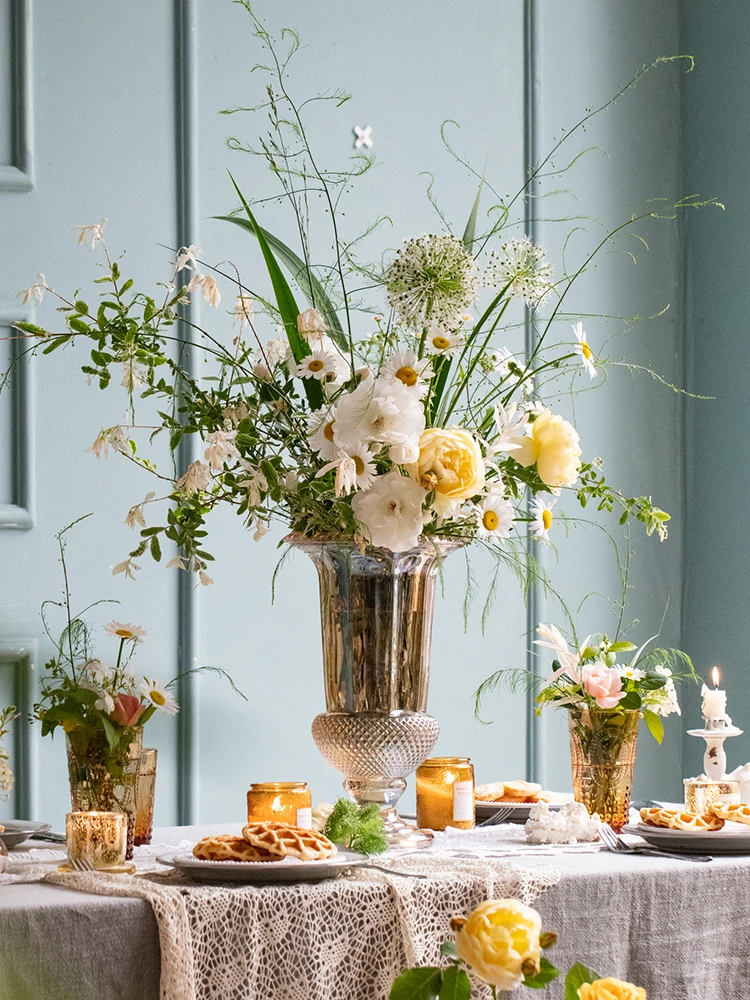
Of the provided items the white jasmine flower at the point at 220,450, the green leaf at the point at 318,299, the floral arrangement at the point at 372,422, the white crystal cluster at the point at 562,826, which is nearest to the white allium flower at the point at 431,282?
the floral arrangement at the point at 372,422

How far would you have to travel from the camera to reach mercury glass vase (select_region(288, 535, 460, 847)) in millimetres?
1423

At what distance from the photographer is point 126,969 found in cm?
105

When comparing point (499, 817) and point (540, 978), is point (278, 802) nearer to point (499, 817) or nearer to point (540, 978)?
point (499, 817)

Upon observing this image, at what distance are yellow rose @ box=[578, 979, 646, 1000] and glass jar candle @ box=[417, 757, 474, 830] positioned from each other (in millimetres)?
637

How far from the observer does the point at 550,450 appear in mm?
1458

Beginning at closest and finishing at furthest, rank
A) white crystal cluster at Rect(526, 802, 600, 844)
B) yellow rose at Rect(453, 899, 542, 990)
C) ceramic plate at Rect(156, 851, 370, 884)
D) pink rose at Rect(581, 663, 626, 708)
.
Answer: yellow rose at Rect(453, 899, 542, 990)
ceramic plate at Rect(156, 851, 370, 884)
white crystal cluster at Rect(526, 802, 600, 844)
pink rose at Rect(581, 663, 626, 708)

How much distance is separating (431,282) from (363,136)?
98cm

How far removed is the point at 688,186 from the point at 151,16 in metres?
1.11

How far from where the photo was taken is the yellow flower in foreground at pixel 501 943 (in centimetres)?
85

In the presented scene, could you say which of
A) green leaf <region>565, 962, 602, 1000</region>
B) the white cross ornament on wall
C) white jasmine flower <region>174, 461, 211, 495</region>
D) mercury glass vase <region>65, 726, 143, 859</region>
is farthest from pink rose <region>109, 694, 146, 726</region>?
the white cross ornament on wall

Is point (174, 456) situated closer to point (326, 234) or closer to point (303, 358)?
point (326, 234)

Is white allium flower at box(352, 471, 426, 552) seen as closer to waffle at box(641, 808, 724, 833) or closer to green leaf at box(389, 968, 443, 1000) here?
waffle at box(641, 808, 724, 833)

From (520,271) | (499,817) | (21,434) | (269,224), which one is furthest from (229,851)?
(269,224)

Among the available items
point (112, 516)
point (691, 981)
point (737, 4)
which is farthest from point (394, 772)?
point (737, 4)
